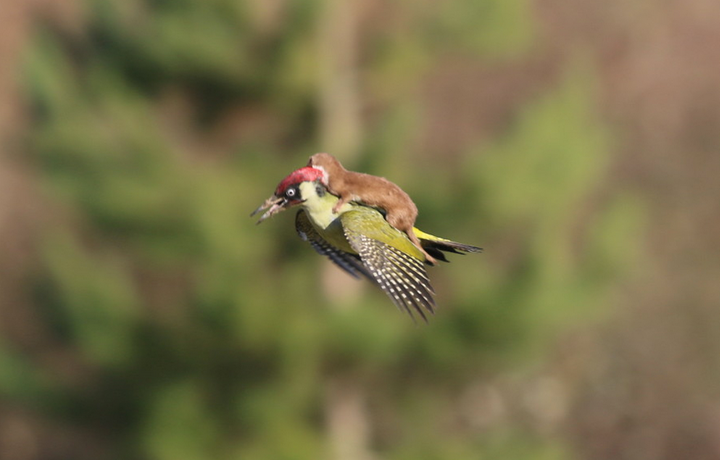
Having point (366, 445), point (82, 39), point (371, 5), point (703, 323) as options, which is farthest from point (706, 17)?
point (82, 39)

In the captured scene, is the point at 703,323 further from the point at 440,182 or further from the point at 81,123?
the point at 81,123

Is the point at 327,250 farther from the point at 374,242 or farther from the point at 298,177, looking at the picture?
the point at 298,177

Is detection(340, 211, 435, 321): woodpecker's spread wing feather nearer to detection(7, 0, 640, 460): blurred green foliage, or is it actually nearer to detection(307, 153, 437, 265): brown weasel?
detection(307, 153, 437, 265): brown weasel

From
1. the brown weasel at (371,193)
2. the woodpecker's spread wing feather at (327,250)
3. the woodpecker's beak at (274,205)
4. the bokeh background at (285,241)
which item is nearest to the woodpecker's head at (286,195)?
the woodpecker's beak at (274,205)

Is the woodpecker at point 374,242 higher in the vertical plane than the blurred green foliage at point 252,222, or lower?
lower

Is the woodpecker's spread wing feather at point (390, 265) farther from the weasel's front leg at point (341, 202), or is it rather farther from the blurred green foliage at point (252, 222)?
the blurred green foliage at point (252, 222)

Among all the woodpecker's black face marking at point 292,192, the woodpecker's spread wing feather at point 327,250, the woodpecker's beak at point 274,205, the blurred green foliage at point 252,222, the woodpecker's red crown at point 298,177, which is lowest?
the woodpecker's beak at point 274,205

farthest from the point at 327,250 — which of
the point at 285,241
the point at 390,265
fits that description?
the point at 285,241
